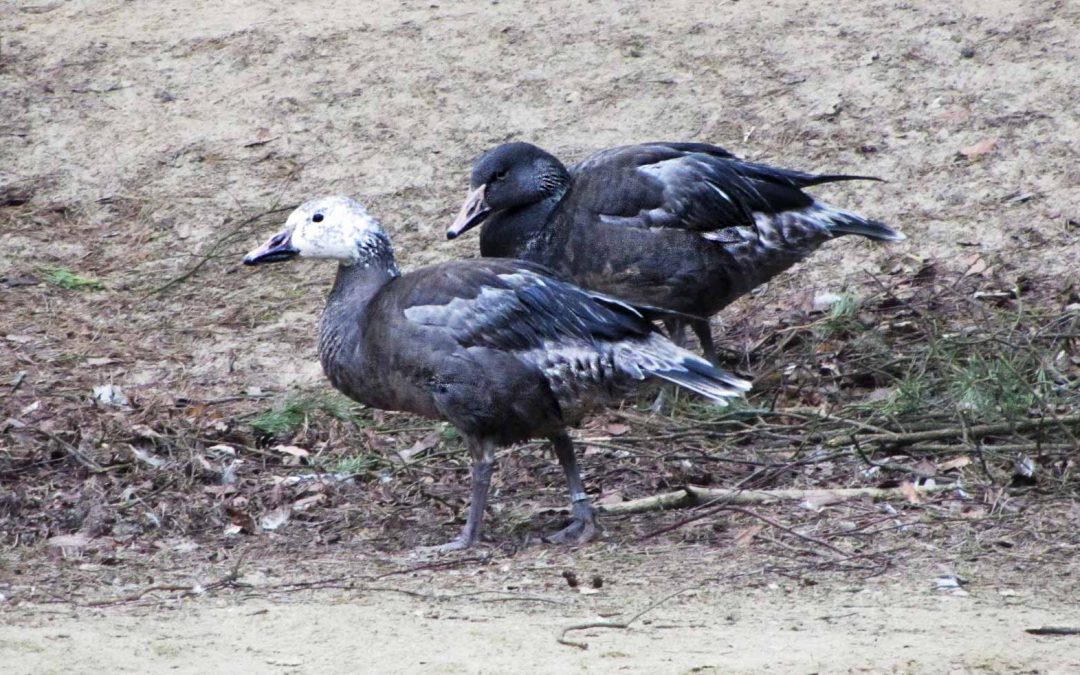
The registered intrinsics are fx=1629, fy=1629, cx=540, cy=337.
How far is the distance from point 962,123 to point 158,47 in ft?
19.2

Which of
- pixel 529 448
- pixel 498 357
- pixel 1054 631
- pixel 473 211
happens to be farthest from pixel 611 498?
pixel 1054 631

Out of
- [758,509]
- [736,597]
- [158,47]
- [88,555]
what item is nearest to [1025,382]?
[758,509]

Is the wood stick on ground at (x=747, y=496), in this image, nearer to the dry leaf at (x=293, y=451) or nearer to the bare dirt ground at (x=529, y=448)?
the bare dirt ground at (x=529, y=448)

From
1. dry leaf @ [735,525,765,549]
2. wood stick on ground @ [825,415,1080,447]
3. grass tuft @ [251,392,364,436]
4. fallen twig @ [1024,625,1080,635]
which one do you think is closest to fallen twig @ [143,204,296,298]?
grass tuft @ [251,392,364,436]

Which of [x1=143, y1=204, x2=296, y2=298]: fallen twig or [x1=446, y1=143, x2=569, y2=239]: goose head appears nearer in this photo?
[x1=446, y1=143, x2=569, y2=239]: goose head

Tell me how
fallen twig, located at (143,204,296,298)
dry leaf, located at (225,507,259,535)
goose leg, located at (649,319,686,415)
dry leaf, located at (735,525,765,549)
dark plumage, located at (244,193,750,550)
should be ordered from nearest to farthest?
dry leaf, located at (735,525,765,549), dark plumage, located at (244,193,750,550), dry leaf, located at (225,507,259,535), goose leg, located at (649,319,686,415), fallen twig, located at (143,204,296,298)

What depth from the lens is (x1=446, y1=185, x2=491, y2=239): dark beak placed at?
835 centimetres

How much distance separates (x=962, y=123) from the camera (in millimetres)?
10367

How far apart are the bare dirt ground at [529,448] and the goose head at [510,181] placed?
47.8 inches

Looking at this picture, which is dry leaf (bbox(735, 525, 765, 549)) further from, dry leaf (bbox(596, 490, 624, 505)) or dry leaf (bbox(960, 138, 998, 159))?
dry leaf (bbox(960, 138, 998, 159))

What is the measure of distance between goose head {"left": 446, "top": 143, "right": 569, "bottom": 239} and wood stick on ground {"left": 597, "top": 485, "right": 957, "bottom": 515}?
2152 mm

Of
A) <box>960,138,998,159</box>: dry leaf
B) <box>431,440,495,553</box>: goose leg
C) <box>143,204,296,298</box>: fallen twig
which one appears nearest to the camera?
<box>431,440,495,553</box>: goose leg

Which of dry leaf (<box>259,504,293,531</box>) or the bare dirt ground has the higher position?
the bare dirt ground

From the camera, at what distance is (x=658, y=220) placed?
795 centimetres
